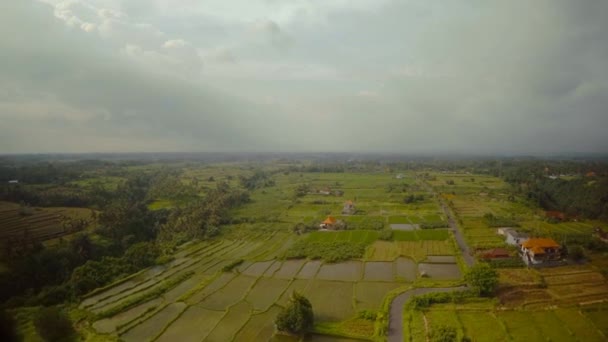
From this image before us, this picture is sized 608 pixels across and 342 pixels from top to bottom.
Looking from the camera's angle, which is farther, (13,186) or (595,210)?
(595,210)

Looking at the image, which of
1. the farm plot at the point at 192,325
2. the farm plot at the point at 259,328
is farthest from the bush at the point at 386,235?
the farm plot at the point at 192,325

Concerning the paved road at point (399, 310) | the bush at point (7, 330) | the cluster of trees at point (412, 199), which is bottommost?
the paved road at point (399, 310)

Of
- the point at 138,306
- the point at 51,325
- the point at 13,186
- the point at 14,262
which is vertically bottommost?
the point at 138,306

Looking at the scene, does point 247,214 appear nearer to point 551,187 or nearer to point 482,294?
point 482,294

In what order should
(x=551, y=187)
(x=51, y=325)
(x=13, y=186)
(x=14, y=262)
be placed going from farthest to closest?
Result: (x=551, y=187), (x=13, y=186), (x=14, y=262), (x=51, y=325)

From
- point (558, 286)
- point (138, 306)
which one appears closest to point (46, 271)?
point (138, 306)

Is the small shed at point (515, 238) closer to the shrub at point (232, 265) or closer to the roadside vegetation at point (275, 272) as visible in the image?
the roadside vegetation at point (275, 272)

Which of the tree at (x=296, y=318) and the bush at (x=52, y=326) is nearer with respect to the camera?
the tree at (x=296, y=318)
